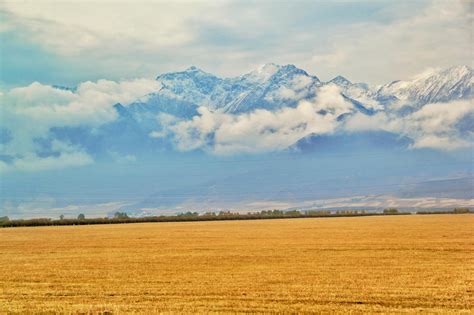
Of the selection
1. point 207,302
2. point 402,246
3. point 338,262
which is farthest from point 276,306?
point 402,246

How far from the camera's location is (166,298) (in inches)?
930

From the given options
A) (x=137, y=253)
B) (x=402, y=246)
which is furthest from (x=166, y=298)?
(x=402, y=246)

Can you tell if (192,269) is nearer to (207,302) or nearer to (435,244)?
(207,302)

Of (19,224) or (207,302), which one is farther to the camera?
(19,224)

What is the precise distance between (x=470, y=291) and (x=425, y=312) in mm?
4718

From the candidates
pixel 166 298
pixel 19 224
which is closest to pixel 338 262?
pixel 166 298

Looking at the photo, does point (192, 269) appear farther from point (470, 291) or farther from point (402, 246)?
point (402, 246)

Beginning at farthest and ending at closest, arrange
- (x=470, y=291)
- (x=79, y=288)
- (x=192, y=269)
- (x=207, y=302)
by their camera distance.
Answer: (x=192, y=269)
(x=79, y=288)
(x=470, y=291)
(x=207, y=302)

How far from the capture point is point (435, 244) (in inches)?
1828

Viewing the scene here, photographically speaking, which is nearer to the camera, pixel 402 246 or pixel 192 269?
pixel 192 269

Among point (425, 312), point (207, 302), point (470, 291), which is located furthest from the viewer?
point (470, 291)

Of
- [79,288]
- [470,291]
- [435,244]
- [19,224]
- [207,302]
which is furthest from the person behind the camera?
[19,224]

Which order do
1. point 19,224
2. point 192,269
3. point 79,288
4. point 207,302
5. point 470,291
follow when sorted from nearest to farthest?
point 207,302 → point 470,291 → point 79,288 → point 192,269 → point 19,224

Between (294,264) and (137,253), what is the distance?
13.0m
